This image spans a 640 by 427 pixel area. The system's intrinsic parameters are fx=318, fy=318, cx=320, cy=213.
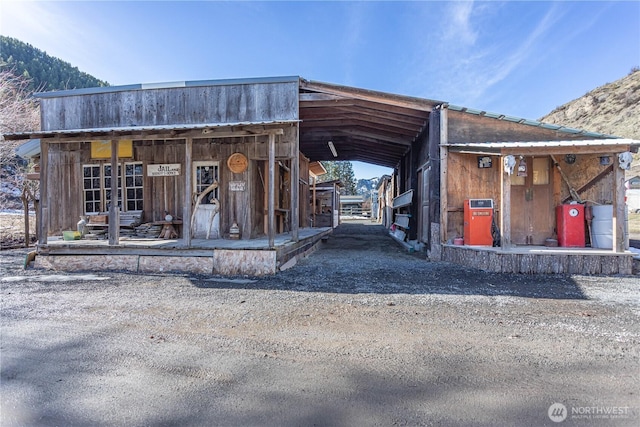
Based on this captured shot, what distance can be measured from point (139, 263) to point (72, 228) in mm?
3942

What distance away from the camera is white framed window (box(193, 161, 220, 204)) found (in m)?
8.38

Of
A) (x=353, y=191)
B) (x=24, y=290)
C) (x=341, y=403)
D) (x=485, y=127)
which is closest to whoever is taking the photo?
(x=341, y=403)

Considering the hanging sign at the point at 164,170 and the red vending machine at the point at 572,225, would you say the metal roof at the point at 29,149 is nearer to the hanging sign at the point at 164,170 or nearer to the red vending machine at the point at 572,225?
the hanging sign at the point at 164,170

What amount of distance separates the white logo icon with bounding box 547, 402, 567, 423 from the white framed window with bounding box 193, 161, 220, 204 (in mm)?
7819

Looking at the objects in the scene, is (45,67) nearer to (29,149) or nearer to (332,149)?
(29,149)

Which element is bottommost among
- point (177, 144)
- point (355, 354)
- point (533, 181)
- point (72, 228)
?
point (355, 354)

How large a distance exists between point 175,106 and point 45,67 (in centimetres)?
3648

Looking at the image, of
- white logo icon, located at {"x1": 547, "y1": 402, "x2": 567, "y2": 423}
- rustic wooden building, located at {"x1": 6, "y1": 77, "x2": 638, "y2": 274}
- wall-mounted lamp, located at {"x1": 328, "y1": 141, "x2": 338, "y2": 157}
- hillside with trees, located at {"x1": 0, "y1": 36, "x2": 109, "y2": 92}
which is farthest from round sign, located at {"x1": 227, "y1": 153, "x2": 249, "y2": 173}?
hillside with trees, located at {"x1": 0, "y1": 36, "x2": 109, "y2": 92}

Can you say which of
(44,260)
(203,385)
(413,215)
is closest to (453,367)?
(203,385)

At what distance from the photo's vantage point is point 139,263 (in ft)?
21.4

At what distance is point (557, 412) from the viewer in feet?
6.35

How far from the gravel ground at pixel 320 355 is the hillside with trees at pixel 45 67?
3381cm

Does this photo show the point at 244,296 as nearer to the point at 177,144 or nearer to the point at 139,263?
the point at 139,263

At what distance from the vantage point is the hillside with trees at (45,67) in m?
29.3
